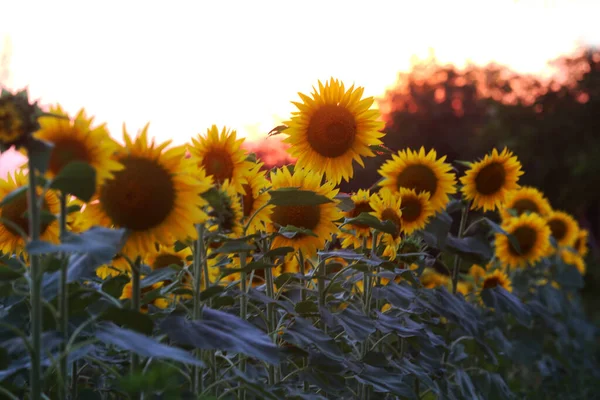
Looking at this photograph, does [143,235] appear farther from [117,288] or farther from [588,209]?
[588,209]

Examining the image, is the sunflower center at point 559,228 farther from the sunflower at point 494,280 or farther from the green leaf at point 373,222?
the green leaf at point 373,222

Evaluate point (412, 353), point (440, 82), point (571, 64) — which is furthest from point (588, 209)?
point (412, 353)

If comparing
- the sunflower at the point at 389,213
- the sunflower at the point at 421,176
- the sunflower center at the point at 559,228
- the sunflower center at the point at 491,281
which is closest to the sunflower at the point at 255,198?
the sunflower at the point at 389,213

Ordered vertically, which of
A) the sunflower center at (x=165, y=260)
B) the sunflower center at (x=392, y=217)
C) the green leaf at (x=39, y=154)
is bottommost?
the sunflower center at (x=165, y=260)

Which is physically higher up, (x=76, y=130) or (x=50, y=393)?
(x=76, y=130)

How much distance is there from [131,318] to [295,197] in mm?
665

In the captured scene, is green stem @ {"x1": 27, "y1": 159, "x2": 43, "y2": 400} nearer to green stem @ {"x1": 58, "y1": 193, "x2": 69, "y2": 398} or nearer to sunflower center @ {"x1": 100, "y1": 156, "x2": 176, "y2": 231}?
green stem @ {"x1": 58, "y1": 193, "x2": 69, "y2": 398}

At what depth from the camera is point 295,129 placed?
279 cm

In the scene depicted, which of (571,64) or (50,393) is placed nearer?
(50,393)

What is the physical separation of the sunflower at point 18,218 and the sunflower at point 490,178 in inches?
82.3

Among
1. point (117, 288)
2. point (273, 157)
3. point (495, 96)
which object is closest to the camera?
point (117, 288)

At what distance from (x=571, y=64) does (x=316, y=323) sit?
26.9m

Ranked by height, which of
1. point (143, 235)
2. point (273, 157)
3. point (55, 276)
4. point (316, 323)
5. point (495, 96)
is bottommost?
point (316, 323)

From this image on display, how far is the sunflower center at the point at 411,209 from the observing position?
3094mm
